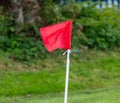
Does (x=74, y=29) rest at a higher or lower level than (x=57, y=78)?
higher

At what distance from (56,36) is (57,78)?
3.89 m

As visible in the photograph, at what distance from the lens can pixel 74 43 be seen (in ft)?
46.0

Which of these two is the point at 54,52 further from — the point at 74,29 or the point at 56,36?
the point at 56,36

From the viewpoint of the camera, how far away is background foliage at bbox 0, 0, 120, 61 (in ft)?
42.8

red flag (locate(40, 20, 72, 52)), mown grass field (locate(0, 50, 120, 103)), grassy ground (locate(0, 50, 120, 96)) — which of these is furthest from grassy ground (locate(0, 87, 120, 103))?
red flag (locate(40, 20, 72, 52))

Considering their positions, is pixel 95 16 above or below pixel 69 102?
above

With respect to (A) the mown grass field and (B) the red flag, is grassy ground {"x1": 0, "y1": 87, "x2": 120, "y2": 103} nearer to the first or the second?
(A) the mown grass field

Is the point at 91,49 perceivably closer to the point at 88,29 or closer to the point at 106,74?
the point at 88,29

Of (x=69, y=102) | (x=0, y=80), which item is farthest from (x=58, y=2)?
(x=69, y=102)

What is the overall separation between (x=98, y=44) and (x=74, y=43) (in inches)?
34.7

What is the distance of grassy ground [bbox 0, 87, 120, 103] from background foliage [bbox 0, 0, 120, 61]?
2.20 m

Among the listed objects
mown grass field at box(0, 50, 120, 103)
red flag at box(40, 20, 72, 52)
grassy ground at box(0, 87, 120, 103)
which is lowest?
grassy ground at box(0, 87, 120, 103)

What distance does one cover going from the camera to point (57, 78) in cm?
1184

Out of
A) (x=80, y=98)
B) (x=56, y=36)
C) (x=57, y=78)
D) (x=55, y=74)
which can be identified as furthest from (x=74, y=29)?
(x=56, y=36)
